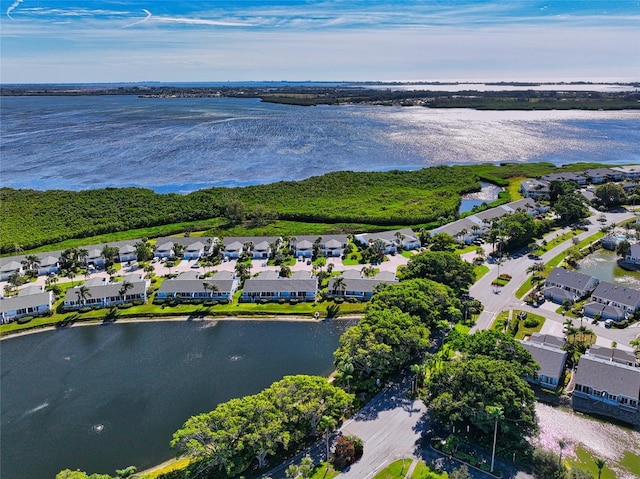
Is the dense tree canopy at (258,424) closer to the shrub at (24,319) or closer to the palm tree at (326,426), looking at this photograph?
the palm tree at (326,426)

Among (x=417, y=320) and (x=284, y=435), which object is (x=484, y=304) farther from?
(x=284, y=435)

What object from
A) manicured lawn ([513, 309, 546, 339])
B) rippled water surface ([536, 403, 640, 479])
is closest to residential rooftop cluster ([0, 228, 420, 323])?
manicured lawn ([513, 309, 546, 339])

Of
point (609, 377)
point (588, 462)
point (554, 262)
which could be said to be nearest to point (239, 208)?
point (554, 262)

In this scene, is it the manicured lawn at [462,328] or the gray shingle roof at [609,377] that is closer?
the gray shingle roof at [609,377]

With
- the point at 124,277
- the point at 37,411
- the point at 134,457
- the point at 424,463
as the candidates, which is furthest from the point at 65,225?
the point at 424,463

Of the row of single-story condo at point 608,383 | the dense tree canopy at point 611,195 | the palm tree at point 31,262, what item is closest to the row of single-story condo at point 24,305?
the palm tree at point 31,262

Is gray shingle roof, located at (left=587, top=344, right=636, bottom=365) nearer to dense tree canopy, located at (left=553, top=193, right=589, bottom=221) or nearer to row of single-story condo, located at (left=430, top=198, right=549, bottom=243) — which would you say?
row of single-story condo, located at (left=430, top=198, right=549, bottom=243)

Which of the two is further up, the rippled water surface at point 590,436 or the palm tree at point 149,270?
the palm tree at point 149,270
